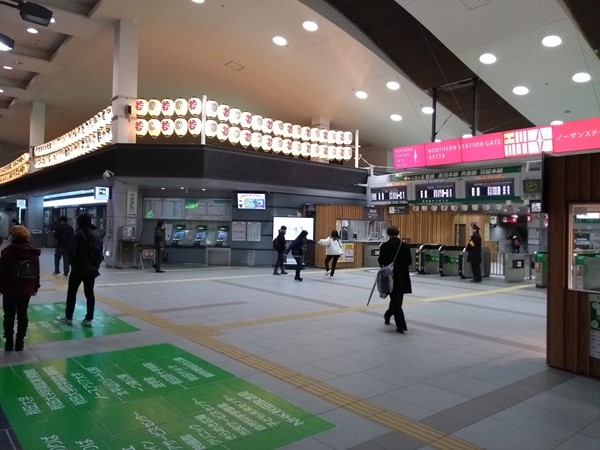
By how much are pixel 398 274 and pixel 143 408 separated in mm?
4212

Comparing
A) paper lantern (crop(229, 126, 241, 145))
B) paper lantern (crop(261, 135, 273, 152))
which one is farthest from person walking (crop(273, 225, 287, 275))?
paper lantern (crop(261, 135, 273, 152))

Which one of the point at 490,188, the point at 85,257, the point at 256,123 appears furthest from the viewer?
the point at 256,123

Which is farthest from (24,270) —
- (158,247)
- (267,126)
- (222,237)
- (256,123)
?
(222,237)

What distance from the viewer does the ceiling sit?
422 inches

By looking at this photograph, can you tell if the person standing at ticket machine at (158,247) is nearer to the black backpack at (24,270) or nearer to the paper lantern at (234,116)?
the paper lantern at (234,116)

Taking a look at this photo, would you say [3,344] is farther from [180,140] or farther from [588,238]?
[180,140]

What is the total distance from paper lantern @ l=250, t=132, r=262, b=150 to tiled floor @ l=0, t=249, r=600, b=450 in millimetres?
6461

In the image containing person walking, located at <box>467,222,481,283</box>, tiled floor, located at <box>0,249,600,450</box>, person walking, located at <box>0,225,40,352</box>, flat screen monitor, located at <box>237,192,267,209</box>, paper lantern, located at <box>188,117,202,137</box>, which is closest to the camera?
tiled floor, located at <box>0,249,600,450</box>

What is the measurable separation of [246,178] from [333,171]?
3929 millimetres

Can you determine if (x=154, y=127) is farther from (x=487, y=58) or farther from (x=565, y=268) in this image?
(x=565, y=268)

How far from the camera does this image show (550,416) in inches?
149

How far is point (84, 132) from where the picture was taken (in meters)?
17.5

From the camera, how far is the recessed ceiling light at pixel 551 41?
419 inches

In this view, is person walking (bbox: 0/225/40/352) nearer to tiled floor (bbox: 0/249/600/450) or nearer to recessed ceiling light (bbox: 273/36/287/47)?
tiled floor (bbox: 0/249/600/450)
